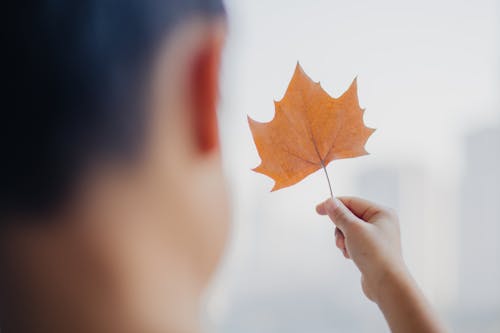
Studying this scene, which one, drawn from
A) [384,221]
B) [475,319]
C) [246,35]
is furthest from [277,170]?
[475,319]

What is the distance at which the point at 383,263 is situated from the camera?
1.78ft

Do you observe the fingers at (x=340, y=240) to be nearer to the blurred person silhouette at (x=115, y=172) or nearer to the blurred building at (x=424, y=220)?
the blurred person silhouette at (x=115, y=172)

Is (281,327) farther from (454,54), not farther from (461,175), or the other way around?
(454,54)

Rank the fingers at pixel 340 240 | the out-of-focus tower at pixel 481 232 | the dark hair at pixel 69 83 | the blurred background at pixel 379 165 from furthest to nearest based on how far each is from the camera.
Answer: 1. the out-of-focus tower at pixel 481 232
2. the blurred background at pixel 379 165
3. the fingers at pixel 340 240
4. the dark hair at pixel 69 83

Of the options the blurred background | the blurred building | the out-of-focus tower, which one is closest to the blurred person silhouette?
the blurred background

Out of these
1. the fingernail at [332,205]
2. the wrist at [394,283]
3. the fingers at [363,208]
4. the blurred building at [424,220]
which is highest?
the blurred building at [424,220]

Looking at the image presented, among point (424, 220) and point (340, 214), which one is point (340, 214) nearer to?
point (340, 214)

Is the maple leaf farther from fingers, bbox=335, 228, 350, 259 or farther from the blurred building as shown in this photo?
the blurred building

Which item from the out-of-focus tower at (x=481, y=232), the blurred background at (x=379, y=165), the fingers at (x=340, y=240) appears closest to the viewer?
the fingers at (x=340, y=240)

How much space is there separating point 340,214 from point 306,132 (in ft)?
0.32

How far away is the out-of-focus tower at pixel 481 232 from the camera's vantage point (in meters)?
0.90

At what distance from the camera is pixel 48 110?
1.64ft

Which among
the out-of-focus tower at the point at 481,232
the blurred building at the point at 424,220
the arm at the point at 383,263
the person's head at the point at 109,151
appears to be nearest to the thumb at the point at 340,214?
the arm at the point at 383,263

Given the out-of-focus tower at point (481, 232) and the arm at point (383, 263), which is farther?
the out-of-focus tower at point (481, 232)
